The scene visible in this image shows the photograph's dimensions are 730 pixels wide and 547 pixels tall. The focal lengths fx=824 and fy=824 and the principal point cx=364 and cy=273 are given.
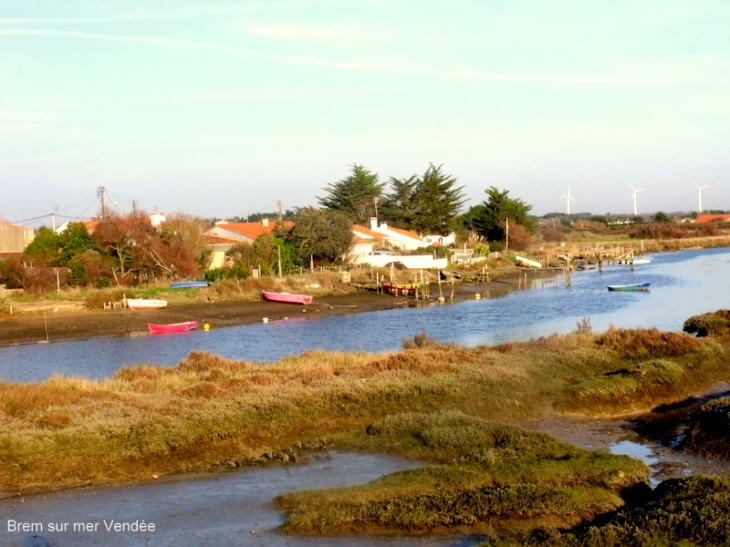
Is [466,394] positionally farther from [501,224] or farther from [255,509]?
[501,224]

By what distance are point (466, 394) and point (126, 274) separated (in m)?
40.6

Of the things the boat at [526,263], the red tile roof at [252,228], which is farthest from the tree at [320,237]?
the boat at [526,263]

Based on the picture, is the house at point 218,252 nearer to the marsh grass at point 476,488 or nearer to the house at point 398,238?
the house at point 398,238

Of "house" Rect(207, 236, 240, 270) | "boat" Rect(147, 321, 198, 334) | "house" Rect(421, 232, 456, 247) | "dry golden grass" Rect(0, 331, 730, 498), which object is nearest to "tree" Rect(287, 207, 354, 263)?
"house" Rect(207, 236, 240, 270)

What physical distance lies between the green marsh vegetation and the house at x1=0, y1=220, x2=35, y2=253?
159 feet

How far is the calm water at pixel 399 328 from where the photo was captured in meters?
35.1

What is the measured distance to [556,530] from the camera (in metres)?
11.5

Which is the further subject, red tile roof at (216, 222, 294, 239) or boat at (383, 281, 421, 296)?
red tile roof at (216, 222, 294, 239)

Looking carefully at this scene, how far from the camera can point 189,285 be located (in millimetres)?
55344

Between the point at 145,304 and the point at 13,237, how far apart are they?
1062 inches

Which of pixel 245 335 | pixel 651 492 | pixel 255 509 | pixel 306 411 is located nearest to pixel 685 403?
pixel 651 492

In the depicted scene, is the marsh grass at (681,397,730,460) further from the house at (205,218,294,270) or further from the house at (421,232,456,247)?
the house at (421,232,456,247)

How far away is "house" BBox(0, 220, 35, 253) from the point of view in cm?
6869

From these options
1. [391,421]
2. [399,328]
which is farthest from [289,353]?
[391,421]
